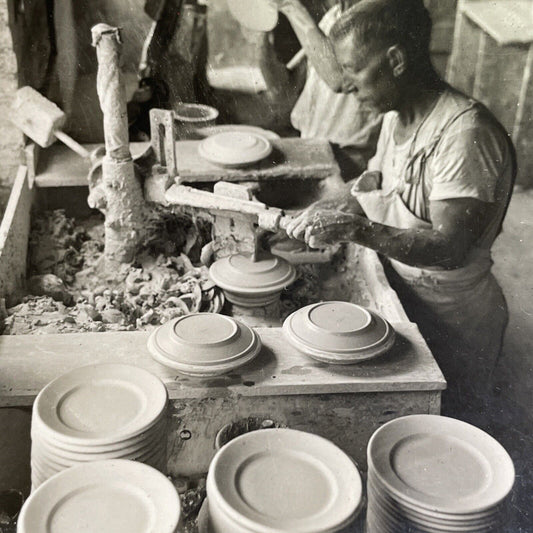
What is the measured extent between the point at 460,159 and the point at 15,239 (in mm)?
2915

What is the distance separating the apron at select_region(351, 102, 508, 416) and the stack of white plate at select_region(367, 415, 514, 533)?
168cm

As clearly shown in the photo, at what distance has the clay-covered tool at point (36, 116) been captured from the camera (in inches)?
206

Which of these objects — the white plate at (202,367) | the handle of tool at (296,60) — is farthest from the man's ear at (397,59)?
the handle of tool at (296,60)

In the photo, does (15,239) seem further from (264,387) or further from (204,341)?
(264,387)

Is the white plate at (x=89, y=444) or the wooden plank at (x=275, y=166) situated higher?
the white plate at (x=89, y=444)

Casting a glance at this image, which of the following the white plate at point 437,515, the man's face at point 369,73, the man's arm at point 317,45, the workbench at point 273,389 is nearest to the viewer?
the white plate at point 437,515

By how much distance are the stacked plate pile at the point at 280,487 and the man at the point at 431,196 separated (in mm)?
1654

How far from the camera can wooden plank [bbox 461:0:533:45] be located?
3250 millimetres

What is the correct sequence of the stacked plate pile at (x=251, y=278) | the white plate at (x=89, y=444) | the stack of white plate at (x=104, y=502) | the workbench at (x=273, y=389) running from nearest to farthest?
the stack of white plate at (x=104, y=502) < the white plate at (x=89, y=444) < the workbench at (x=273, y=389) < the stacked plate pile at (x=251, y=278)

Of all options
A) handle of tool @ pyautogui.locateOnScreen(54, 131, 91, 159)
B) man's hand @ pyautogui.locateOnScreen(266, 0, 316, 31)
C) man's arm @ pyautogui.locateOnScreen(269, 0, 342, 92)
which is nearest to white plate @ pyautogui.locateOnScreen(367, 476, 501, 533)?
A: handle of tool @ pyautogui.locateOnScreen(54, 131, 91, 159)

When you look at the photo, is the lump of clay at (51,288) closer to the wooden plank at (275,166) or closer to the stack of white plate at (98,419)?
the wooden plank at (275,166)

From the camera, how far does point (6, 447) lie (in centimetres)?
334

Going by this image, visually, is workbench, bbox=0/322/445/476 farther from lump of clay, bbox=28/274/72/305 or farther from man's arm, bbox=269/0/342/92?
man's arm, bbox=269/0/342/92

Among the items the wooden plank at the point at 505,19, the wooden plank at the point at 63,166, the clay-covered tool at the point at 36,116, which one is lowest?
the wooden plank at the point at 63,166
